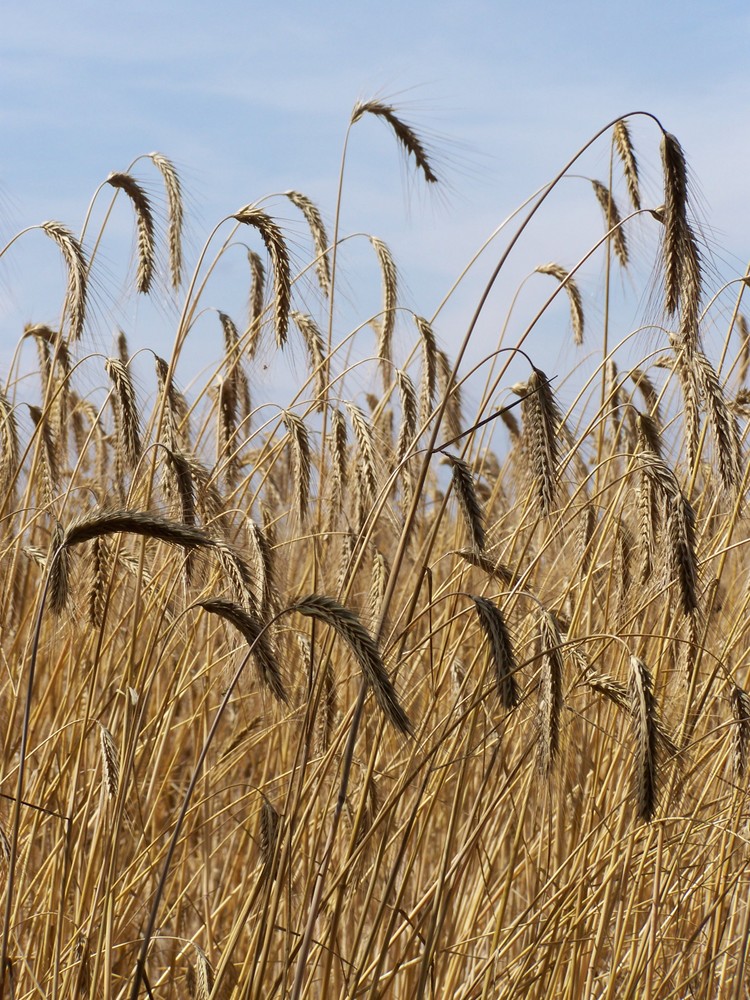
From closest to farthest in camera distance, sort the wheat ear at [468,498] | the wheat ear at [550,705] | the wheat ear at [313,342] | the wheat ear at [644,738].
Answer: the wheat ear at [644,738], the wheat ear at [550,705], the wheat ear at [468,498], the wheat ear at [313,342]

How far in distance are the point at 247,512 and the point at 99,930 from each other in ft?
3.93

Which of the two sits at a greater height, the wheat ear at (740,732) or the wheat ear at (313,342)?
the wheat ear at (313,342)

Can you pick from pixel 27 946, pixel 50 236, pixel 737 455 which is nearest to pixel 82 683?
pixel 27 946

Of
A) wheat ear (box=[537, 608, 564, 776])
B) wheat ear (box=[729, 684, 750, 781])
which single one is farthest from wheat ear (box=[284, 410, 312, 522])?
wheat ear (box=[729, 684, 750, 781])

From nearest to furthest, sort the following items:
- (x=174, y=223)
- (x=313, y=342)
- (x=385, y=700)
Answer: (x=385, y=700), (x=174, y=223), (x=313, y=342)

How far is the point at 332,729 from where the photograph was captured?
8.38 feet

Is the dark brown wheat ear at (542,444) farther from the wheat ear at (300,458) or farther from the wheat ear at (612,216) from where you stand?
the wheat ear at (612,216)

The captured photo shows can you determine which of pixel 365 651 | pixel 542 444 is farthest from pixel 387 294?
pixel 365 651

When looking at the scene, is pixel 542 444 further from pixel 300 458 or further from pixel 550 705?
pixel 300 458

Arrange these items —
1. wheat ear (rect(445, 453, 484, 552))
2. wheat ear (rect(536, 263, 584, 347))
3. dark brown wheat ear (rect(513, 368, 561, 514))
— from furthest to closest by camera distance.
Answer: wheat ear (rect(536, 263, 584, 347)) → dark brown wheat ear (rect(513, 368, 561, 514)) → wheat ear (rect(445, 453, 484, 552))

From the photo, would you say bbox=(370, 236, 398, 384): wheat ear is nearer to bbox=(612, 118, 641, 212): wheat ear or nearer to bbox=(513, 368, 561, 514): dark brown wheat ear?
bbox=(612, 118, 641, 212): wheat ear

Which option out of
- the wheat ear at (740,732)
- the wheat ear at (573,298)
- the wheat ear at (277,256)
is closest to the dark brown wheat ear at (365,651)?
the wheat ear at (740,732)

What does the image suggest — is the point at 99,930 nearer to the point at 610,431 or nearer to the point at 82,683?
the point at 82,683

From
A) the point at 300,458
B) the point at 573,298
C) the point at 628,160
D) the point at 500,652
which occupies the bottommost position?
the point at 500,652
